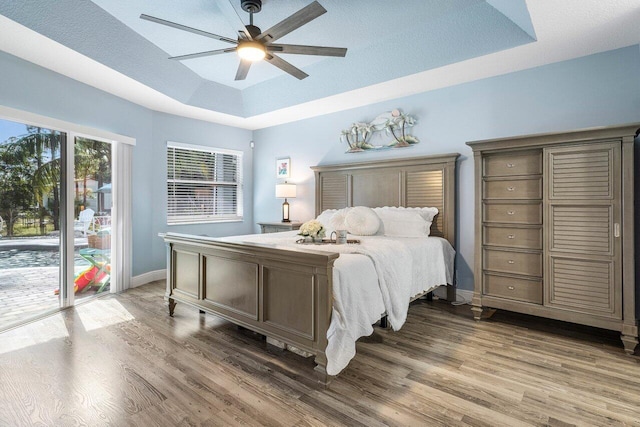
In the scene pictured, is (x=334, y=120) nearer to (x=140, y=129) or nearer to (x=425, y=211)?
(x=425, y=211)

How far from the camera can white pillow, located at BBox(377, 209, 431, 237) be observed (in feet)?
12.1

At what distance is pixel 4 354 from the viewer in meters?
2.51

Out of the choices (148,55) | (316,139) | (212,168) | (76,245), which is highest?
(148,55)

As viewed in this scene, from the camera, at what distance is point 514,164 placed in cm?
312

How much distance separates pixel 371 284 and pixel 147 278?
3679 mm

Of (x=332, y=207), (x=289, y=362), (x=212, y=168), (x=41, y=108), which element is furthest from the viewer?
(x=212, y=168)

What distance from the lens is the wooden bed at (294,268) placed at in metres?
2.18

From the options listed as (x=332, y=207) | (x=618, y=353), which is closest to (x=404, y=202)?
(x=332, y=207)

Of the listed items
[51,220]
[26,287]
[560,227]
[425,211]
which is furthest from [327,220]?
[26,287]

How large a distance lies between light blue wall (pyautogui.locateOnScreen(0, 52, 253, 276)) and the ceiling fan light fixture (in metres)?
2.24

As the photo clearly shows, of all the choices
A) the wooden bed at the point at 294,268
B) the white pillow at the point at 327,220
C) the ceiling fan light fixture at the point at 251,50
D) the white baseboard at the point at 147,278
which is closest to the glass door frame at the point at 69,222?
the white baseboard at the point at 147,278

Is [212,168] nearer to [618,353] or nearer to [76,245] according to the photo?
[76,245]

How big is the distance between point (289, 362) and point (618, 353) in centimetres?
253

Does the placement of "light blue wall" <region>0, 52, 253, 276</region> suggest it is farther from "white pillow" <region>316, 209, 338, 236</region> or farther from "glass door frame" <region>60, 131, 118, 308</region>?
"white pillow" <region>316, 209, 338, 236</region>
